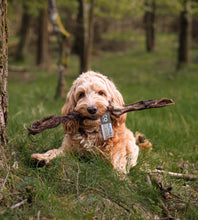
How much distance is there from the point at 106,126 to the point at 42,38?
14.7 metres

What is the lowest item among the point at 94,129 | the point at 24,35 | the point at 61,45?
the point at 94,129

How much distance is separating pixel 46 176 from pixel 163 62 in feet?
51.5

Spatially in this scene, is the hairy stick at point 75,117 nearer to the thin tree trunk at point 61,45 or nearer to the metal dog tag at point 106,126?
the metal dog tag at point 106,126

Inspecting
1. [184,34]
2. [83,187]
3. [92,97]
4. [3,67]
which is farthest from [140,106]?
[184,34]

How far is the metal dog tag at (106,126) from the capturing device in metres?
2.80

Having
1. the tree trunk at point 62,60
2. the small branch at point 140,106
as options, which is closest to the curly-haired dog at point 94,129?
the small branch at point 140,106

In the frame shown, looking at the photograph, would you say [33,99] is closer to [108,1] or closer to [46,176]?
[46,176]

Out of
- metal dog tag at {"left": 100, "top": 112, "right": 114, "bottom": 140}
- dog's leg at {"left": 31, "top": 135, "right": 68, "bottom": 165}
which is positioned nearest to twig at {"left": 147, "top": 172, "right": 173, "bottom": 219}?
metal dog tag at {"left": 100, "top": 112, "right": 114, "bottom": 140}

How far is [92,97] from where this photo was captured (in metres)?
2.81

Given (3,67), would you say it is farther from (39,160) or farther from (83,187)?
(83,187)

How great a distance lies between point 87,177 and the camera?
260cm

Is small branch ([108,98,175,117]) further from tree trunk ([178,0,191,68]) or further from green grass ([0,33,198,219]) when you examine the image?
tree trunk ([178,0,191,68])

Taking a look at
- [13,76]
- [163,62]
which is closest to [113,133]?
[13,76]

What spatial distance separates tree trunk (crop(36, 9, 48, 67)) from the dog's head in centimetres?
1392
